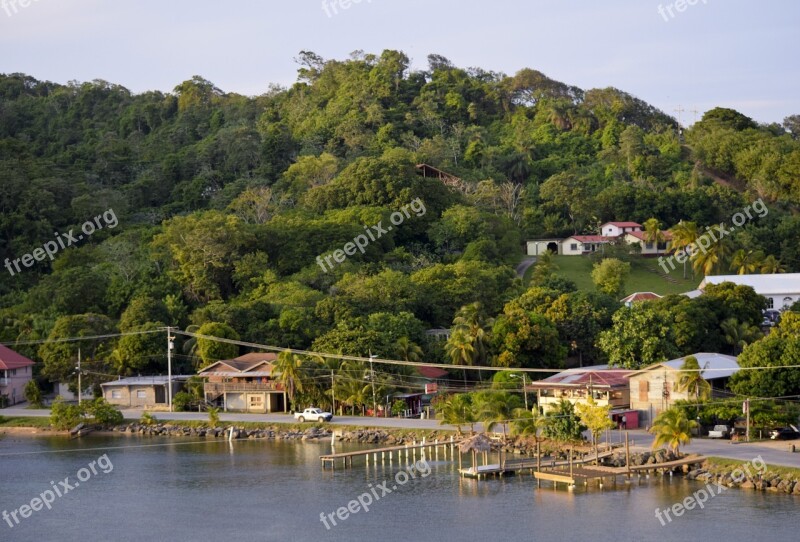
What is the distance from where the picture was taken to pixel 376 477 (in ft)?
121

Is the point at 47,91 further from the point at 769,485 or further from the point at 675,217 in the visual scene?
the point at 769,485

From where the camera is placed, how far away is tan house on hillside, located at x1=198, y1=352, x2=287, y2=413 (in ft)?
163

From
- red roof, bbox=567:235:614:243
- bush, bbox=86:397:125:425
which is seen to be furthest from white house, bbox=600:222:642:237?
bush, bbox=86:397:125:425

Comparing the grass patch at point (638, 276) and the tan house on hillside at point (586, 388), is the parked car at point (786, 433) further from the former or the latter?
the grass patch at point (638, 276)

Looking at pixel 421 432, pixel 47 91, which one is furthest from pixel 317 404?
pixel 47 91

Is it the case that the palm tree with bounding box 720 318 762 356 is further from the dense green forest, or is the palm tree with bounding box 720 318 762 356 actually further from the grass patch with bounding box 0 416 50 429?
the grass patch with bounding box 0 416 50 429

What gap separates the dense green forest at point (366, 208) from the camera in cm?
5166

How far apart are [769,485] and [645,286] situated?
33.2 meters

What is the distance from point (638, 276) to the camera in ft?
217

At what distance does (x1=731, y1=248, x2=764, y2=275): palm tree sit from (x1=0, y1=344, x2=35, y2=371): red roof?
39109mm
